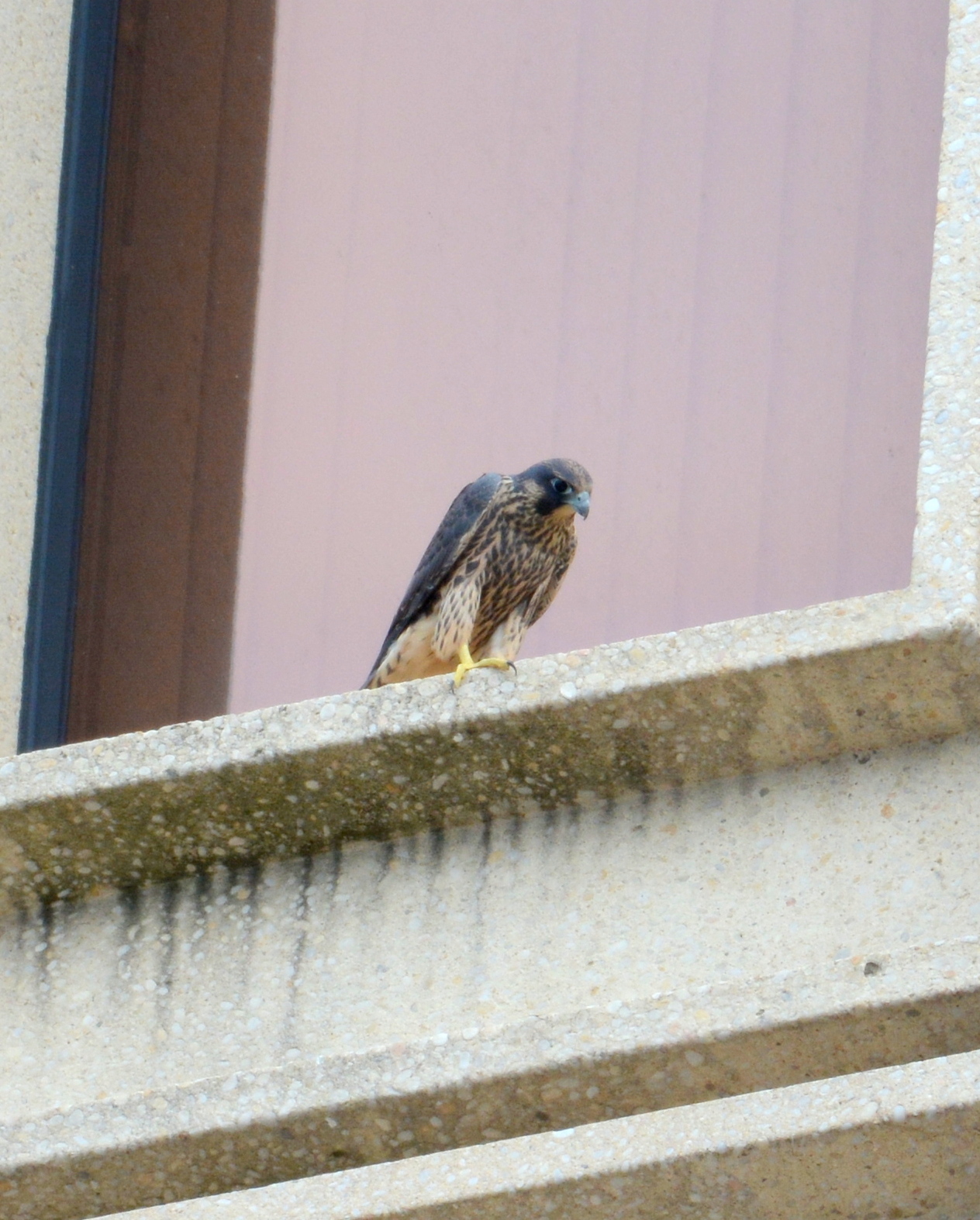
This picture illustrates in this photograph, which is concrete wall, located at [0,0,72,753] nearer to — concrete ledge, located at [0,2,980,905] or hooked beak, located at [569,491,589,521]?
concrete ledge, located at [0,2,980,905]

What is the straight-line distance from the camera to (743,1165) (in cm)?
292

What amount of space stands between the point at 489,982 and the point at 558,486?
5.58 ft

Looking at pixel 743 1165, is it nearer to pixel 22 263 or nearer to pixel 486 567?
pixel 486 567

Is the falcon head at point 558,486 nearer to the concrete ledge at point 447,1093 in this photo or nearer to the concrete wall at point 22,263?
the concrete wall at point 22,263

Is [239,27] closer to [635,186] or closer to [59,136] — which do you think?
[59,136]

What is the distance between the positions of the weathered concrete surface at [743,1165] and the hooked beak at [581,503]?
2.19 metres

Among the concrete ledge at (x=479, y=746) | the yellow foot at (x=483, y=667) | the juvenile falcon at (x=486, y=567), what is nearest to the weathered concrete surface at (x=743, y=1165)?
the concrete ledge at (x=479, y=746)

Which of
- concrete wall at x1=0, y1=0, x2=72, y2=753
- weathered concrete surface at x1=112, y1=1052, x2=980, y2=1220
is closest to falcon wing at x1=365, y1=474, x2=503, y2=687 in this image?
concrete wall at x1=0, y1=0, x2=72, y2=753

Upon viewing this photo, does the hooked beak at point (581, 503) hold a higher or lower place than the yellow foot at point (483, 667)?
higher

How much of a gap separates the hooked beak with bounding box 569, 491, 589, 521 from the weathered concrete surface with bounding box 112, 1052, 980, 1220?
219 centimetres

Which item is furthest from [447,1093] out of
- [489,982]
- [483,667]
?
[483,667]

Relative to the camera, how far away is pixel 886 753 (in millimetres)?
3648

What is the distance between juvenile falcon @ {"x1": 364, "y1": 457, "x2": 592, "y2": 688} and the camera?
5129mm

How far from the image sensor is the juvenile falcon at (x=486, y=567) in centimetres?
513
